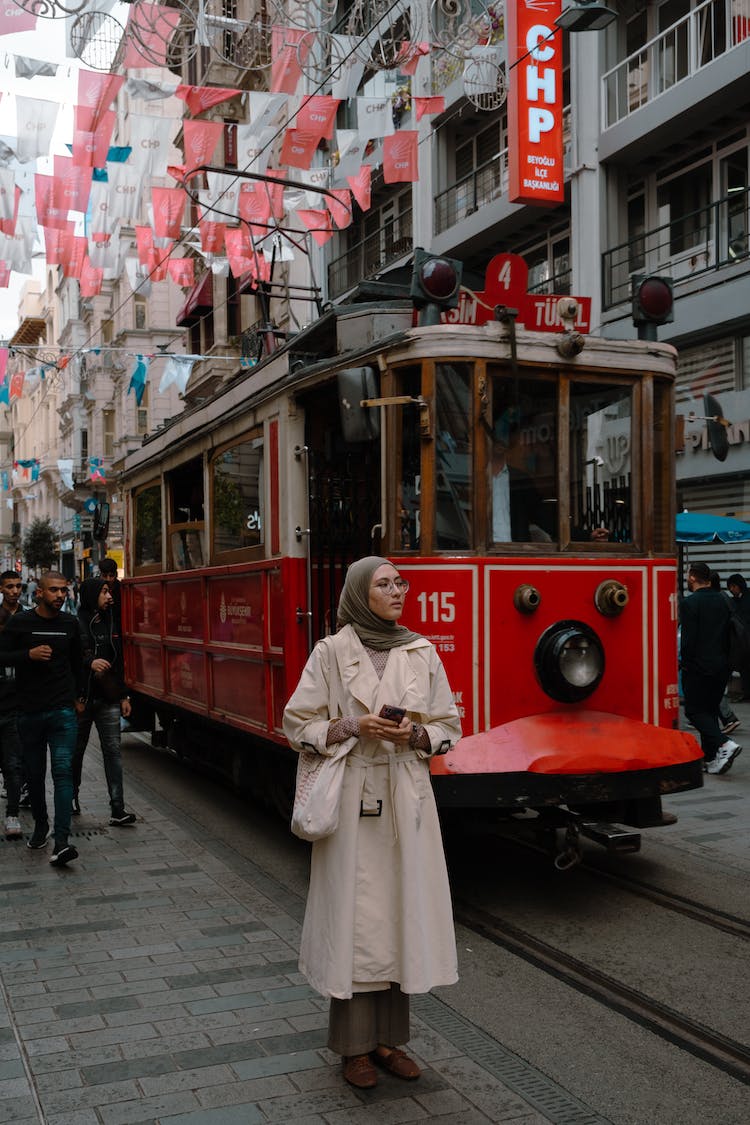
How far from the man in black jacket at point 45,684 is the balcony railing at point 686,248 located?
1164 centimetres

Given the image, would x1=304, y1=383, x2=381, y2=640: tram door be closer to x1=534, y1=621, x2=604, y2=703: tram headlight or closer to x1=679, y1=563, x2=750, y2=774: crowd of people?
x1=534, y1=621, x2=604, y2=703: tram headlight

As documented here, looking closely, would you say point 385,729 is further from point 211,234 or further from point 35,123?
point 211,234

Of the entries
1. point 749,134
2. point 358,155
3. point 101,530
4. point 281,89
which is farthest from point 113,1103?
point 749,134

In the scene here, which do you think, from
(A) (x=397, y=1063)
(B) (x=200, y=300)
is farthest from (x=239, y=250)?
(B) (x=200, y=300)

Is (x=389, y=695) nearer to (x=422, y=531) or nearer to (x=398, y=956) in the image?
(x=398, y=956)

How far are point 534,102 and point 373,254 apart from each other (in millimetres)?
10931

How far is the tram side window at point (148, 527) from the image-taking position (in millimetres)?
11227

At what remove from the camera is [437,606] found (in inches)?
246

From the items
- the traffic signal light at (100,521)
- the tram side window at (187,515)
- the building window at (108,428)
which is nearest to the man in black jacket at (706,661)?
the tram side window at (187,515)

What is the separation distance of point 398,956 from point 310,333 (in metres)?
4.42

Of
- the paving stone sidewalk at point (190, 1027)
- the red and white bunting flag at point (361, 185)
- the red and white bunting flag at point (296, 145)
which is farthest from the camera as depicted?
the red and white bunting flag at point (361, 185)

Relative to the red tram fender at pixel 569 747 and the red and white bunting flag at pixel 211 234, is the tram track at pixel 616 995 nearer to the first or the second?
the red tram fender at pixel 569 747

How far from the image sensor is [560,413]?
660 centimetres

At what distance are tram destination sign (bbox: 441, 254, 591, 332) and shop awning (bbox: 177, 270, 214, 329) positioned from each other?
27.5 m
